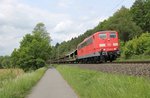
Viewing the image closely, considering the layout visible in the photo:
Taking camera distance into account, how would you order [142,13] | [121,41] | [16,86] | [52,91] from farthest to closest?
[142,13]
[121,41]
[52,91]
[16,86]

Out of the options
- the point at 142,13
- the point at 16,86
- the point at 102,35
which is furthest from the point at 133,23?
the point at 16,86

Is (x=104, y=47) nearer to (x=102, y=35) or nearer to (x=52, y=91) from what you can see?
(x=102, y=35)

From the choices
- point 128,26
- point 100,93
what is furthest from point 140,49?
point 128,26

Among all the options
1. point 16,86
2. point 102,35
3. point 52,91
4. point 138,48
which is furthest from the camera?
point 138,48

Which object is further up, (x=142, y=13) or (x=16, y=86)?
(x=142, y=13)

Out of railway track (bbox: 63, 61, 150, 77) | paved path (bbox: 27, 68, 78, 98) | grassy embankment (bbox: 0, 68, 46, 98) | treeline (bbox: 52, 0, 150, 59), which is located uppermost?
treeline (bbox: 52, 0, 150, 59)

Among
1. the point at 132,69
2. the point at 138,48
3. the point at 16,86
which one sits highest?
the point at 138,48

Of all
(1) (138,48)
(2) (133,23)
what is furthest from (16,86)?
(2) (133,23)

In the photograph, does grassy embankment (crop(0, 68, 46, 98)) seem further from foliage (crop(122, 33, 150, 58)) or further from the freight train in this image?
foliage (crop(122, 33, 150, 58))

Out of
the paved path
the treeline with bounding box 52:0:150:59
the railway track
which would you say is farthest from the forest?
the railway track

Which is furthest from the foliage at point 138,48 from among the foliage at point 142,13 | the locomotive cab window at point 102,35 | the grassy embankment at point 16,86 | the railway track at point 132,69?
the foliage at point 142,13

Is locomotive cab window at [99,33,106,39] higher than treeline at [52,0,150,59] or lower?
lower

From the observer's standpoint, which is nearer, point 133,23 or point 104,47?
point 104,47

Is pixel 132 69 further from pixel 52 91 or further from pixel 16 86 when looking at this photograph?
pixel 16 86
